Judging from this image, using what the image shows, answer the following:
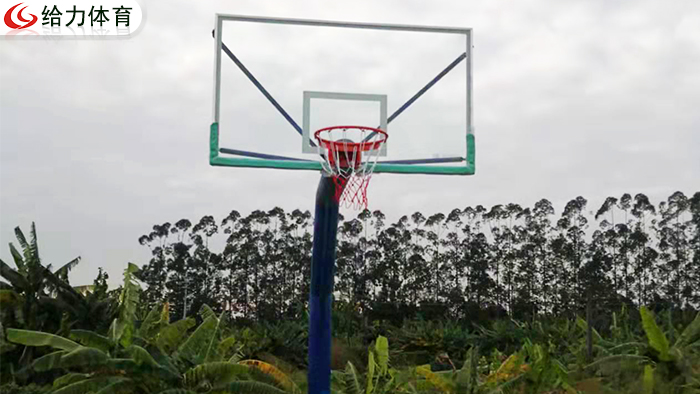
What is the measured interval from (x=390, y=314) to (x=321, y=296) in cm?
2867

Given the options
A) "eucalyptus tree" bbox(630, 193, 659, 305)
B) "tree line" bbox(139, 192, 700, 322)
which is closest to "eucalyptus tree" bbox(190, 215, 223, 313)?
"tree line" bbox(139, 192, 700, 322)

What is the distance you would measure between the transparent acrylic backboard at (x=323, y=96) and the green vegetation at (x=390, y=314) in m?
3.20

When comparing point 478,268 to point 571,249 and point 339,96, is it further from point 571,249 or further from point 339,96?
point 339,96

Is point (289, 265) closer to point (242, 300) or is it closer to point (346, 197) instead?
point (242, 300)

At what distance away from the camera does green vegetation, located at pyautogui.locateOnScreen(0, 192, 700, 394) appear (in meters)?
10.1

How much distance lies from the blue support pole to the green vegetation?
750mm

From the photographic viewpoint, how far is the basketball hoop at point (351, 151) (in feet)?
25.8

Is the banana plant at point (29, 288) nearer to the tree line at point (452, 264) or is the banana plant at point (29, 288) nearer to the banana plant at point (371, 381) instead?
the banana plant at point (371, 381)

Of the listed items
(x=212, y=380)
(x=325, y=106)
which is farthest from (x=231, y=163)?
(x=212, y=380)

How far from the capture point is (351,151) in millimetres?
7918

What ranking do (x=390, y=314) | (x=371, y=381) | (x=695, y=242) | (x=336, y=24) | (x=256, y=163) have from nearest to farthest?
(x=256, y=163) < (x=336, y=24) < (x=371, y=381) < (x=390, y=314) < (x=695, y=242)

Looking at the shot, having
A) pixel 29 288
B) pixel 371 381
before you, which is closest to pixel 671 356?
pixel 371 381

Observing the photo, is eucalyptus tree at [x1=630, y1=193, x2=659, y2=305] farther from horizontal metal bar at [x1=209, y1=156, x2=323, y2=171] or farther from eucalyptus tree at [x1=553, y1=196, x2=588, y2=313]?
horizontal metal bar at [x1=209, y1=156, x2=323, y2=171]

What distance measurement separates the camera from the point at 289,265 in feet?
154
